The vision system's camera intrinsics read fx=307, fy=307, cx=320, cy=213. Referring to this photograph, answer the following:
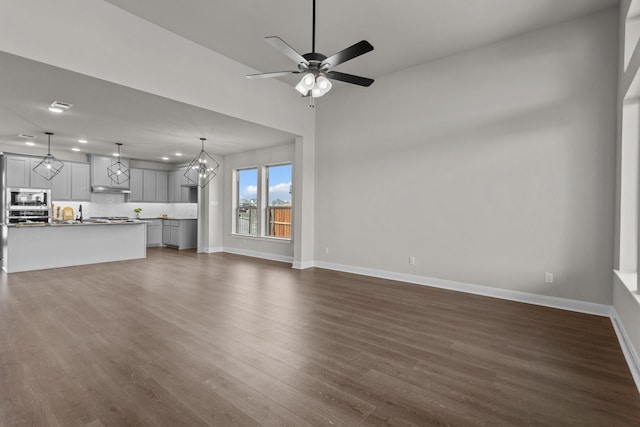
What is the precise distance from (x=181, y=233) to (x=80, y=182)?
2958 millimetres

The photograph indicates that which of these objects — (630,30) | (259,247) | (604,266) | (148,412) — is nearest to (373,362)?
(148,412)

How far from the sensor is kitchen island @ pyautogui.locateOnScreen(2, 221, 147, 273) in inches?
220

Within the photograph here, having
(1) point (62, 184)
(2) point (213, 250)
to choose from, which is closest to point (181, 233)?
(2) point (213, 250)

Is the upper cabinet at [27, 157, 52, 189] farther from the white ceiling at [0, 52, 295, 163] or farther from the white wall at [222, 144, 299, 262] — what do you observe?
the white wall at [222, 144, 299, 262]

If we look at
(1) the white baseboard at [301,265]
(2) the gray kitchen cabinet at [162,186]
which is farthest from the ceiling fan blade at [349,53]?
(2) the gray kitchen cabinet at [162,186]

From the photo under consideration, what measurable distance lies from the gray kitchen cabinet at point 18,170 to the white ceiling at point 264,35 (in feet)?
8.36

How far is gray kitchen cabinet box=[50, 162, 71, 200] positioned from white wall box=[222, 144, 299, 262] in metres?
4.09

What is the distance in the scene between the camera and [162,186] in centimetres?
1019

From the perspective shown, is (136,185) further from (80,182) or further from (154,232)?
(154,232)

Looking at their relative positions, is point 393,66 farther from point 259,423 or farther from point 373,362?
point 259,423

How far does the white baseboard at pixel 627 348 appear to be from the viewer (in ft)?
7.39

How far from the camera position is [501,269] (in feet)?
13.8

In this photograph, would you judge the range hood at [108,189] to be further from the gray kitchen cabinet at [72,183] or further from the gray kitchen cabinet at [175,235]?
the gray kitchen cabinet at [175,235]

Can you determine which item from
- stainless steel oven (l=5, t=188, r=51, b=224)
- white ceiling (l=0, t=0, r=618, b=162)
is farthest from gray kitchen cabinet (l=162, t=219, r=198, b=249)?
white ceiling (l=0, t=0, r=618, b=162)
